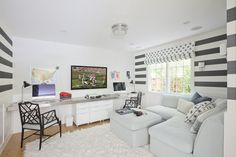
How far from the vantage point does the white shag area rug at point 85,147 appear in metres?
2.30

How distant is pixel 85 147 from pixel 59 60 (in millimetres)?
2602

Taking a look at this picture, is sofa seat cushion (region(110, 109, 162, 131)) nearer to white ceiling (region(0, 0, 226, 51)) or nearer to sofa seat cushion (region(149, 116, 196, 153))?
sofa seat cushion (region(149, 116, 196, 153))

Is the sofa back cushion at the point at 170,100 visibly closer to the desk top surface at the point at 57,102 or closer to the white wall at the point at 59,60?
the desk top surface at the point at 57,102

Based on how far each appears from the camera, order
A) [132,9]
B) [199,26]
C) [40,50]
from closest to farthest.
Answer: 1. [132,9]
2. [199,26]
3. [40,50]

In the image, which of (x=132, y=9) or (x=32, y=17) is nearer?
(x=132, y=9)

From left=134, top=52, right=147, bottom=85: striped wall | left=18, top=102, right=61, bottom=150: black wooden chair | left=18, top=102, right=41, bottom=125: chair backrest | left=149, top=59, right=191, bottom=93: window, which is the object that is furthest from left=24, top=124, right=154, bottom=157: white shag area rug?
left=134, top=52, right=147, bottom=85: striped wall

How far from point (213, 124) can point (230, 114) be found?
0.45 meters

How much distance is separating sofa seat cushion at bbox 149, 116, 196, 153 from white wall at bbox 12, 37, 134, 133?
275cm

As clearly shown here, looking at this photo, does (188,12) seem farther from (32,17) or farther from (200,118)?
(32,17)

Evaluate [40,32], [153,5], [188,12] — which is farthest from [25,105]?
[188,12]

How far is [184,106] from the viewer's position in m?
3.18

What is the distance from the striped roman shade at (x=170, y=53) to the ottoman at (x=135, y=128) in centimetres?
199

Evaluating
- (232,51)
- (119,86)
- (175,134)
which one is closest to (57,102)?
(119,86)

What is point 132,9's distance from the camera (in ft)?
6.85
